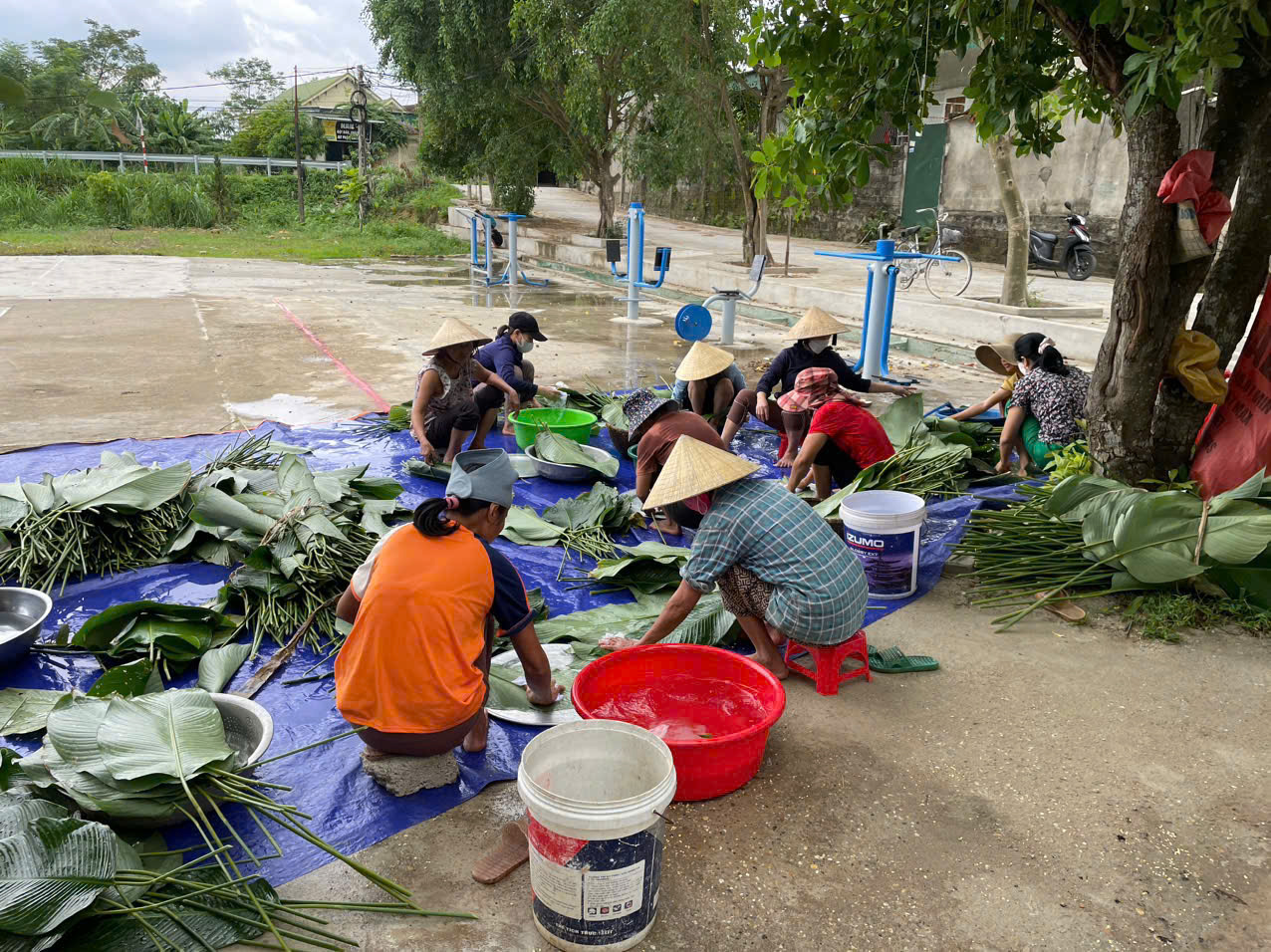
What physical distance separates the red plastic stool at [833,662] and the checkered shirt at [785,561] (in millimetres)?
74

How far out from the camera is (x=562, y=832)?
1909mm

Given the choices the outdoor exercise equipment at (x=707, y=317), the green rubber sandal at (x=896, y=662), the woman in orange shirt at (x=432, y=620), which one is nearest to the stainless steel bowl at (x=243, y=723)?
the woman in orange shirt at (x=432, y=620)

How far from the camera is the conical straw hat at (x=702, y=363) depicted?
16.5 ft

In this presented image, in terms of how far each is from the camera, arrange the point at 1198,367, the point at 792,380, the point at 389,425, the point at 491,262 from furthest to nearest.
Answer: the point at 491,262
the point at 389,425
the point at 792,380
the point at 1198,367

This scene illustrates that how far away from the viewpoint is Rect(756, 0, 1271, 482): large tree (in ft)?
12.1

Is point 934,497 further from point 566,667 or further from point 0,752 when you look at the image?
Answer: point 0,752

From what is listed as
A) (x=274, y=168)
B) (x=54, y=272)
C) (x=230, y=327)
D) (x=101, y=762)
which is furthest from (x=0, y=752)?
(x=274, y=168)

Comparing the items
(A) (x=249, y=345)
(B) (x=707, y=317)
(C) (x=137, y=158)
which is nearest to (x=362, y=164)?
(C) (x=137, y=158)

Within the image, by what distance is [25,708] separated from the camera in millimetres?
2697

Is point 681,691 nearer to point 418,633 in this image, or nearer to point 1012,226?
point 418,633

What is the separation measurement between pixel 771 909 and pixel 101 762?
158 cm

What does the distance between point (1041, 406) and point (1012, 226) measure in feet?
19.0

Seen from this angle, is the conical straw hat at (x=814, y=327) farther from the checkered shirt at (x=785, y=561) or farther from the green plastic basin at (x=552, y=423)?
the checkered shirt at (x=785, y=561)

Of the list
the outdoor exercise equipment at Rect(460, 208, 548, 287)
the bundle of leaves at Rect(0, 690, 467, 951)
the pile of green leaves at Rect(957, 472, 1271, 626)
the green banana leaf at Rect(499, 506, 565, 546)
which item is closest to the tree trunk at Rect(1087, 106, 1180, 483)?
the pile of green leaves at Rect(957, 472, 1271, 626)
